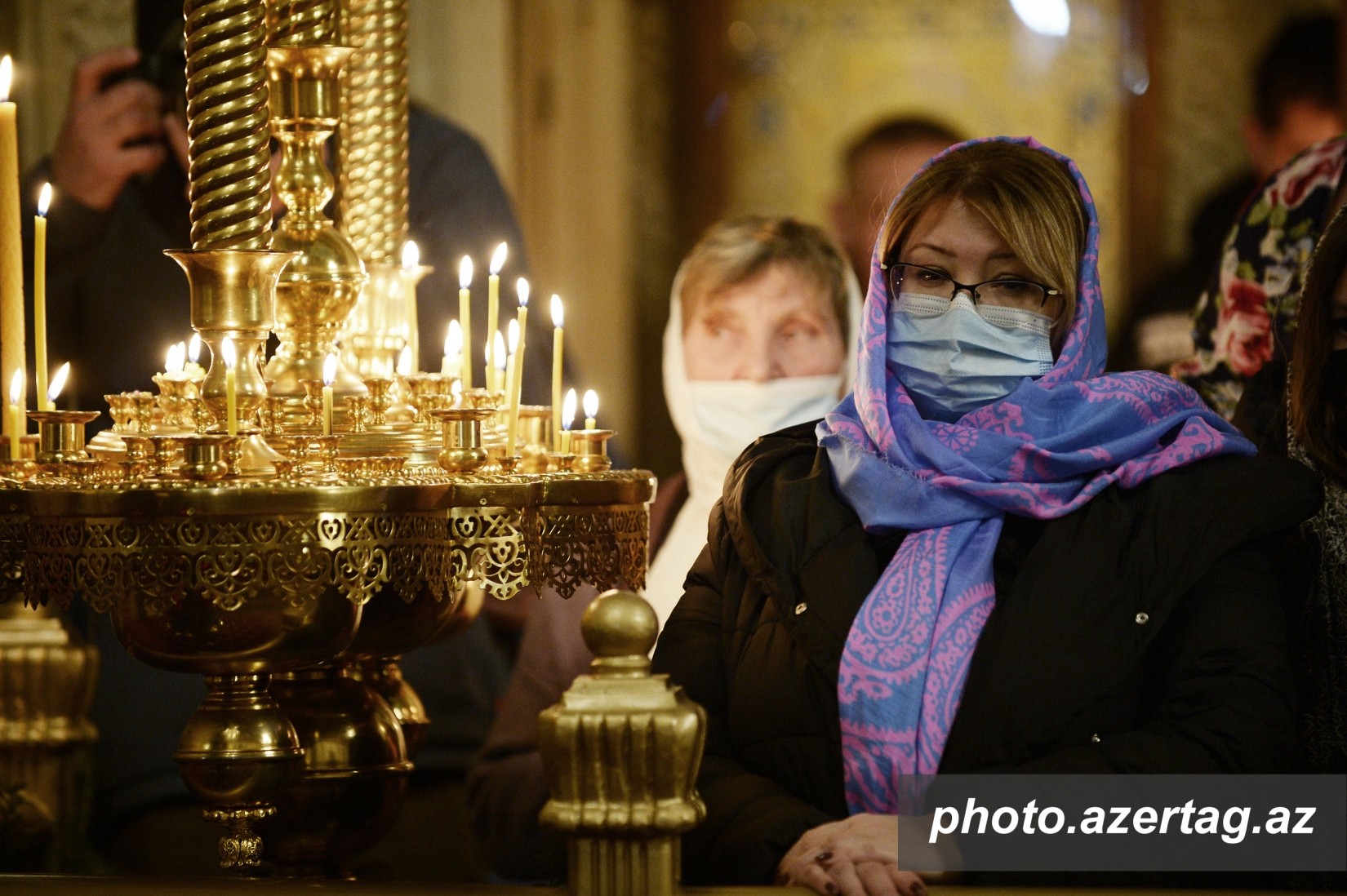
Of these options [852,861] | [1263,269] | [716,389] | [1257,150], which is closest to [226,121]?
[852,861]

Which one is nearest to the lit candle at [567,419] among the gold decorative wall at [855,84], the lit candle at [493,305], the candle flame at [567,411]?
Answer: the candle flame at [567,411]

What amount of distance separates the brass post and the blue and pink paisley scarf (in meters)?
0.34

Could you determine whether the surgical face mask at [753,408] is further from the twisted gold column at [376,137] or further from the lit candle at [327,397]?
the lit candle at [327,397]

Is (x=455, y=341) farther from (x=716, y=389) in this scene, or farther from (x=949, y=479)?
(x=716, y=389)

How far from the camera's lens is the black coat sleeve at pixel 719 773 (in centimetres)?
169

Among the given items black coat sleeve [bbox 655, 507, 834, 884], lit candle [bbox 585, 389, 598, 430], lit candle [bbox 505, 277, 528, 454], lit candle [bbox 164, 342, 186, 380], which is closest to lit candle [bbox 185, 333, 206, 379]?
lit candle [bbox 164, 342, 186, 380]

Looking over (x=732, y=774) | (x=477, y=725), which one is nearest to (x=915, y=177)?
(x=732, y=774)

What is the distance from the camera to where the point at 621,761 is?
146cm

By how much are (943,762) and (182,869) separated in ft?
7.34

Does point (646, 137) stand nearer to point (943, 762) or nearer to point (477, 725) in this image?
point (477, 725)

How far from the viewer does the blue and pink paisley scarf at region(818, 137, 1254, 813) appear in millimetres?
1777

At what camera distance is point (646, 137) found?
537cm

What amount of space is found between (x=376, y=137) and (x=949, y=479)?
1.03 metres

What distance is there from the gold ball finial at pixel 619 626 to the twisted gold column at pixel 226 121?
2.07ft
